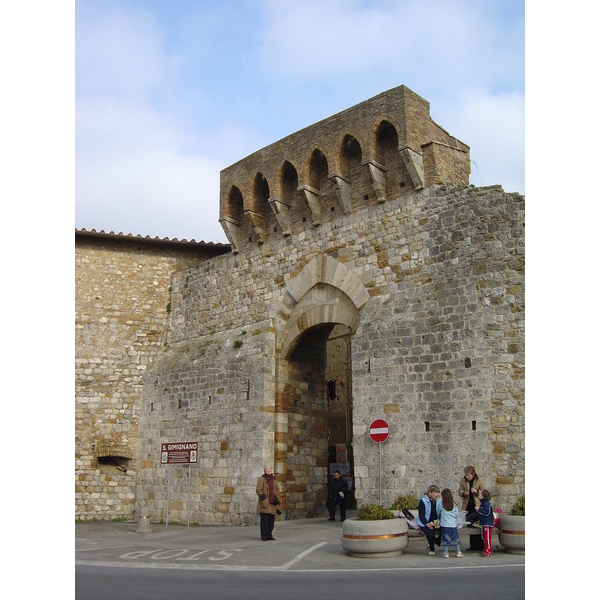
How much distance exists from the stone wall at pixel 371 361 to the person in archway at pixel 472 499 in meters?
1.58

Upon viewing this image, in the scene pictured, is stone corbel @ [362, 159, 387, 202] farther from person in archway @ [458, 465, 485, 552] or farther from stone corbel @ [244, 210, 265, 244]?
person in archway @ [458, 465, 485, 552]

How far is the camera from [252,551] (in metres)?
11.2

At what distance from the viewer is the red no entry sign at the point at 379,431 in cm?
1346

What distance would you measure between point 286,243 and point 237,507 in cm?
627

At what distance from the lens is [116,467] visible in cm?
1927

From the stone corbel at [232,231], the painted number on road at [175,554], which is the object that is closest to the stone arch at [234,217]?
the stone corbel at [232,231]

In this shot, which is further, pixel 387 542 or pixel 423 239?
pixel 423 239

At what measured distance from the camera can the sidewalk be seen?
943cm

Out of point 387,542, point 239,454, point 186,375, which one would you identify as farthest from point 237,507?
point 387,542

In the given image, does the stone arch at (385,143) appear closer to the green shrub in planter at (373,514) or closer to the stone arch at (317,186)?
the stone arch at (317,186)

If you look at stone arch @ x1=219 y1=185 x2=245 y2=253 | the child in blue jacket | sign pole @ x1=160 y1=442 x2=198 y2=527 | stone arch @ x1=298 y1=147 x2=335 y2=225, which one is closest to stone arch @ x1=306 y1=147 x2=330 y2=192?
stone arch @ x1=298 y1=147 x2=335 y2=225

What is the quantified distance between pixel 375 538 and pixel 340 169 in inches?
340

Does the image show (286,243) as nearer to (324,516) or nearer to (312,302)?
(312,302)

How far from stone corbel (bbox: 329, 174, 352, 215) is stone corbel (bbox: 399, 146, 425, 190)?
5.69 feet
